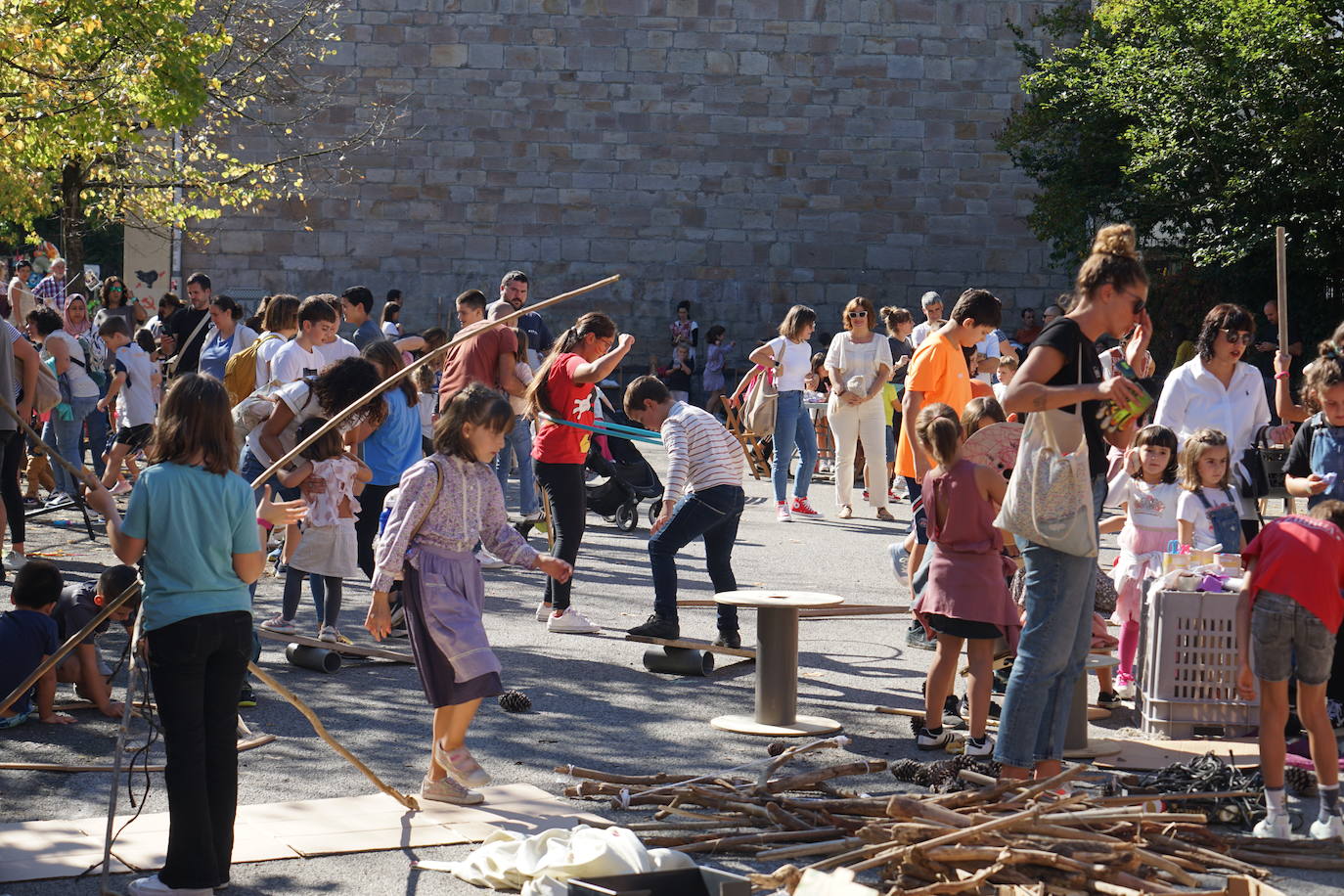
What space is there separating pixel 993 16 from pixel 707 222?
18.8 feet

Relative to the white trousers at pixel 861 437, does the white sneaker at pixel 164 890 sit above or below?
below

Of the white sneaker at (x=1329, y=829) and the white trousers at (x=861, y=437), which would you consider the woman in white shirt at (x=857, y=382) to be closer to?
the white trousers at (x=861, y=437)

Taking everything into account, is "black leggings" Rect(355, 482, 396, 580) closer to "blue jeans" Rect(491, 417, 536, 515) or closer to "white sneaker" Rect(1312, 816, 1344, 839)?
"blue jeans" Rect(491, 417, 536, 515)

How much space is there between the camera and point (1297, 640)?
5.34 meters

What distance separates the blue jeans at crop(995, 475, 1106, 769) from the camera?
5.30m

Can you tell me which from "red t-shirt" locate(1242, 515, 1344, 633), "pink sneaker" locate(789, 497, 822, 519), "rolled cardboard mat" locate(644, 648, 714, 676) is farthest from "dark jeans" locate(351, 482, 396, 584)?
"pink sneaker" locate(789, 497, 822, 519)

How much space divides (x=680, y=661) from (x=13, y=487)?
465 centimetres

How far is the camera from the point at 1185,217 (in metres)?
21.9

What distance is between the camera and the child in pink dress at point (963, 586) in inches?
249

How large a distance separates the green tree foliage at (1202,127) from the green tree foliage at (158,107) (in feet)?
35.7

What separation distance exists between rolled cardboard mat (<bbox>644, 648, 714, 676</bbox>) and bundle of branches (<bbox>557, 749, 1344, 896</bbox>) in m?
2.07

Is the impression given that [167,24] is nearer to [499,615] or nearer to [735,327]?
[499,615]

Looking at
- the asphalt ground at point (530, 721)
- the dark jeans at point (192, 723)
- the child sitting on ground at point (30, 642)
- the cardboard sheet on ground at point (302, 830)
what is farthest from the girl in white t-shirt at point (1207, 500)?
the child sitting on ground at point (30, 642)

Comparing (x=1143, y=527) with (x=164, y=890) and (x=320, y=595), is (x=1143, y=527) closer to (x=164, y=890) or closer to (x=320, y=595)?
(x=320, y=595)
